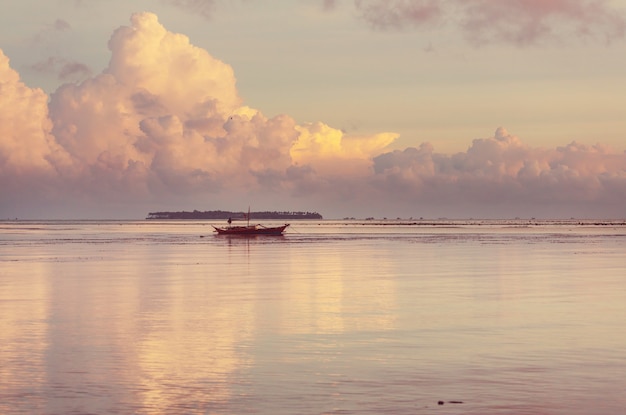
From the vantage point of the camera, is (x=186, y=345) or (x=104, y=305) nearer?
(x=186, y=345)

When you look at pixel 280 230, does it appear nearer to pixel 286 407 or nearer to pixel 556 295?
pixel 556 295

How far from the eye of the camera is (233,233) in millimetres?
166375

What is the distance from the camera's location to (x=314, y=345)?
27.6 metres

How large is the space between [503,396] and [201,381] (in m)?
6.70

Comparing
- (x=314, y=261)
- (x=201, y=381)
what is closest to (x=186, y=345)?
(x=201, y=381)

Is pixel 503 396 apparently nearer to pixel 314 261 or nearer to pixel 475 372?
pixel 475 372

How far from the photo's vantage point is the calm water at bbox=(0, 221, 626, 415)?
19859 millimetres

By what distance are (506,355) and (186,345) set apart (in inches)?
352

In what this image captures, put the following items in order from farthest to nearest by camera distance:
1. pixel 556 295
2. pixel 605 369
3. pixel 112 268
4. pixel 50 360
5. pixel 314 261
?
pixel 314 261, pixel 112 268, pixel 556 295, pixel 50 360, pixel 605 369

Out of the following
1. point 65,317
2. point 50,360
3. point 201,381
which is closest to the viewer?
point 201,381

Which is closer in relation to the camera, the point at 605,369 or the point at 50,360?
the point at 605,369

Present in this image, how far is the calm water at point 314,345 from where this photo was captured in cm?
1986

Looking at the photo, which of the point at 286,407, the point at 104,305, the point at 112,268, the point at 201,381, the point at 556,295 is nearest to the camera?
the point at 286,407

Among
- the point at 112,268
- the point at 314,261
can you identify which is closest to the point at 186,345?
the point at 112,268
